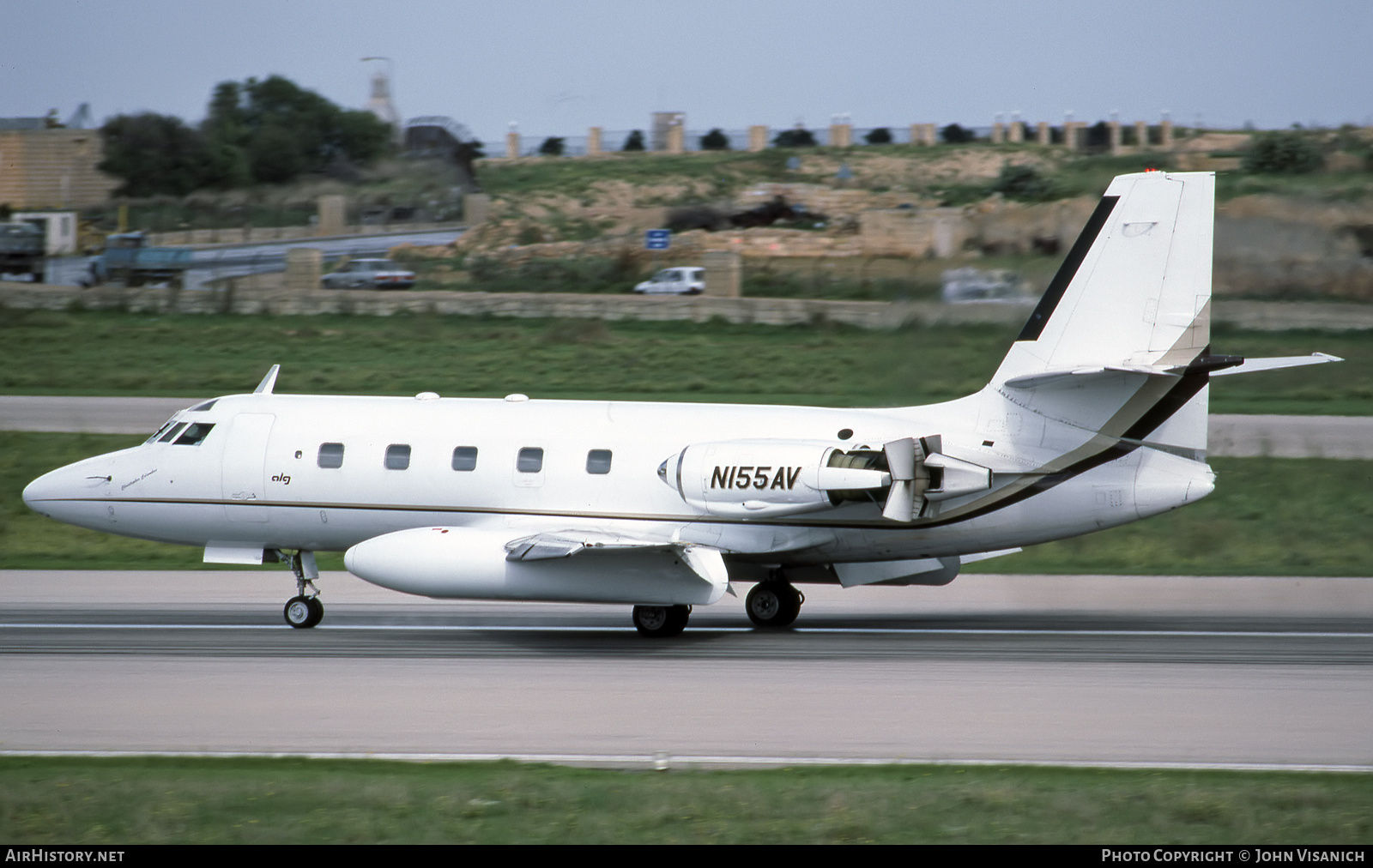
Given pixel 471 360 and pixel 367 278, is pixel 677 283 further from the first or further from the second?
pixel 471 360

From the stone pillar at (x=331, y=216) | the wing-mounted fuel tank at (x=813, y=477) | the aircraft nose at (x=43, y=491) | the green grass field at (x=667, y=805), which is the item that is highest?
the stone pillar at (x=331, y=216)

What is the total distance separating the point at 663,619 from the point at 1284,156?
22073mm

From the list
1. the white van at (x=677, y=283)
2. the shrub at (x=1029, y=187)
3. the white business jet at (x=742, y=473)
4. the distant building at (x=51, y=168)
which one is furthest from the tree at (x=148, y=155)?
the white business jet at (x=742, y=473)

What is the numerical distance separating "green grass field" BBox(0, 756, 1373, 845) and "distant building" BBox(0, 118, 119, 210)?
234 ft

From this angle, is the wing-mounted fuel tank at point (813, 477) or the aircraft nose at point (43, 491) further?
the aircraft nose at point (43, 491)

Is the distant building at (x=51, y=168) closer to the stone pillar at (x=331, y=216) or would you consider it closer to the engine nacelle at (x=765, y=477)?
the stone pillar at (x=331, y=216)

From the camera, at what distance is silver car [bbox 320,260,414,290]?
60.8 m

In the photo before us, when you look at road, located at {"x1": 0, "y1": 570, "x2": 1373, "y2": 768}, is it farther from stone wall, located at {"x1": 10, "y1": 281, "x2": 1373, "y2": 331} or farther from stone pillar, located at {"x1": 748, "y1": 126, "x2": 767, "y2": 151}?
stone pillar, located at {"x1": 748, "y1": 126, "x2": 767, "y2": 151}

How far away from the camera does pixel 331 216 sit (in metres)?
83.0

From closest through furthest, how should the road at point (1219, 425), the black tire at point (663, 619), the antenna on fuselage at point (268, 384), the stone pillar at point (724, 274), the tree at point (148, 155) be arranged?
the black tire at point (663, 619)
the antenna on fuselage at point (268, 384)
the road at point (1219, 425)
the stone pillar at point (724, 274)
the tree at point (148, 155)

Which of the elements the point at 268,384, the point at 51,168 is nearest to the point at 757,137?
the point at 51,168

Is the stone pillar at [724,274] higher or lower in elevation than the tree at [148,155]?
lower

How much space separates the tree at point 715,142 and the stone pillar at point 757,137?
6.34 feet

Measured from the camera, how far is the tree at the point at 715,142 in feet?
382
